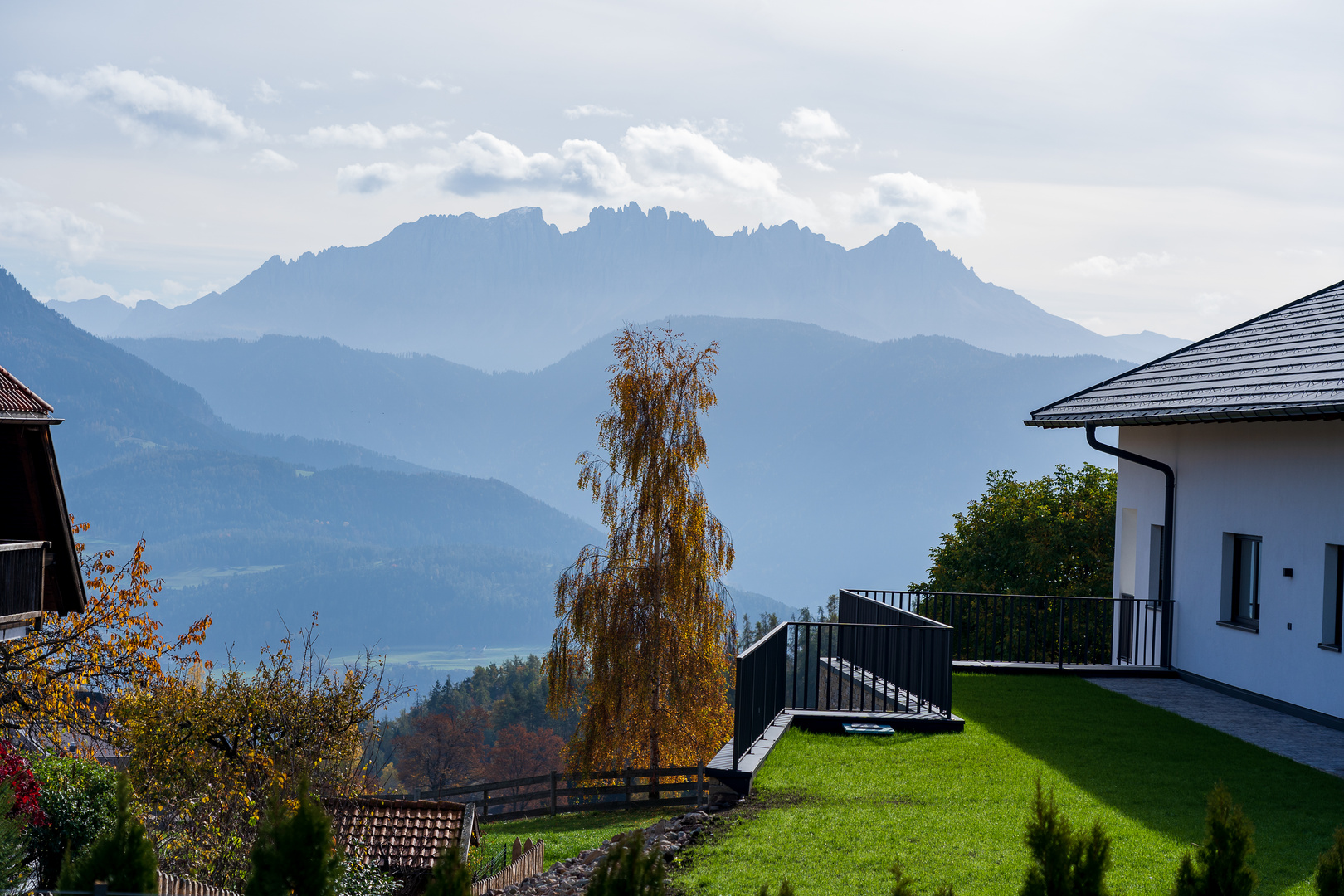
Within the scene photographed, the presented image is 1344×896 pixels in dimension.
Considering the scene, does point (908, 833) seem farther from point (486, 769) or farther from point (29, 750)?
point (486, 769)

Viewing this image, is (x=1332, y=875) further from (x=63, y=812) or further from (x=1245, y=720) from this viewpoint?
(x=63, y=812)

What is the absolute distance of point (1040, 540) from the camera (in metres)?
23.9

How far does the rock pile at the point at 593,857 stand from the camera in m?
7.31

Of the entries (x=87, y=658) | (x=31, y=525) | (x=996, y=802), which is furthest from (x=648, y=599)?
(x=996, y=802)

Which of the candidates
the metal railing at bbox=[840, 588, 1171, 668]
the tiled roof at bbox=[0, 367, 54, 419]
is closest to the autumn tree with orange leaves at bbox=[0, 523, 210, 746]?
the tiled roof at bbox=[0, 367, 54, 419]

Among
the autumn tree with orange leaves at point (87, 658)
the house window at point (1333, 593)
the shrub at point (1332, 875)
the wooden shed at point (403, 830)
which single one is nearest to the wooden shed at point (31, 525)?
the autumn tree with orange leaves at point (87, 658)

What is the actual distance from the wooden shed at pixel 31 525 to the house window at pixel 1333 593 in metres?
15.9

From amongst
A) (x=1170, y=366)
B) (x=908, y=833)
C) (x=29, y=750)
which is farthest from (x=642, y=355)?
(x=908, y=833)

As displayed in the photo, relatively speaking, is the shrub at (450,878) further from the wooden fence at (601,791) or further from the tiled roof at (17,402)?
the wooden fence at (601,791)

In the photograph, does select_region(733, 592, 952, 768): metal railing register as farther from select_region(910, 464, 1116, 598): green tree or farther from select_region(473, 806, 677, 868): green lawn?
select_region(910, 464, 1116, 598): green tree

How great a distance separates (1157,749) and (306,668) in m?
12.4

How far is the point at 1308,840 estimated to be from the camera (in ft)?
23.4

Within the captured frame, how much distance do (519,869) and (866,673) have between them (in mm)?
5249

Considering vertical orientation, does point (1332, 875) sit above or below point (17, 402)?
below
